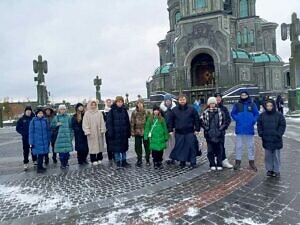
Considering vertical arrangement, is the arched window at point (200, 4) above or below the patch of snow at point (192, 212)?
above

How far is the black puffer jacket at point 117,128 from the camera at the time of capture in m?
10.3

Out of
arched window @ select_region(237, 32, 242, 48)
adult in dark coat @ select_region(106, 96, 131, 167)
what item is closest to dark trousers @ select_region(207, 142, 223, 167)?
adult in dark coat @ select_region(106, 96, 131, 167)

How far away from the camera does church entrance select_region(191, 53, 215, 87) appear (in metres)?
51.0

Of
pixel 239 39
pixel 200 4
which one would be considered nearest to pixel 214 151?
pixel 200 4

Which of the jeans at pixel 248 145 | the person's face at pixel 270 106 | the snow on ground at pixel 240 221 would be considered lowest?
the snow on ground at pixel 240 221

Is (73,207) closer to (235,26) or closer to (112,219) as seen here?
(112,219)

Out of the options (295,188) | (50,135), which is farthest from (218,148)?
(50,135)

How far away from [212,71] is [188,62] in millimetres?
5054

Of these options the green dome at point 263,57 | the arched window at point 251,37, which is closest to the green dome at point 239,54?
the green dome at point 263,57

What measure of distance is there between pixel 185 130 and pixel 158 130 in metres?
0.85

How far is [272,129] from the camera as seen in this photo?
8.18 meters

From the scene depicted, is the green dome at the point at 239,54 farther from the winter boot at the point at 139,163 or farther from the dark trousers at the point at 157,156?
the dark trousers at the point at 157,156

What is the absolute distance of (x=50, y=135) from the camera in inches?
439

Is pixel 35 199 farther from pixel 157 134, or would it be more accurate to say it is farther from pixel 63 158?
pixel 157 134
